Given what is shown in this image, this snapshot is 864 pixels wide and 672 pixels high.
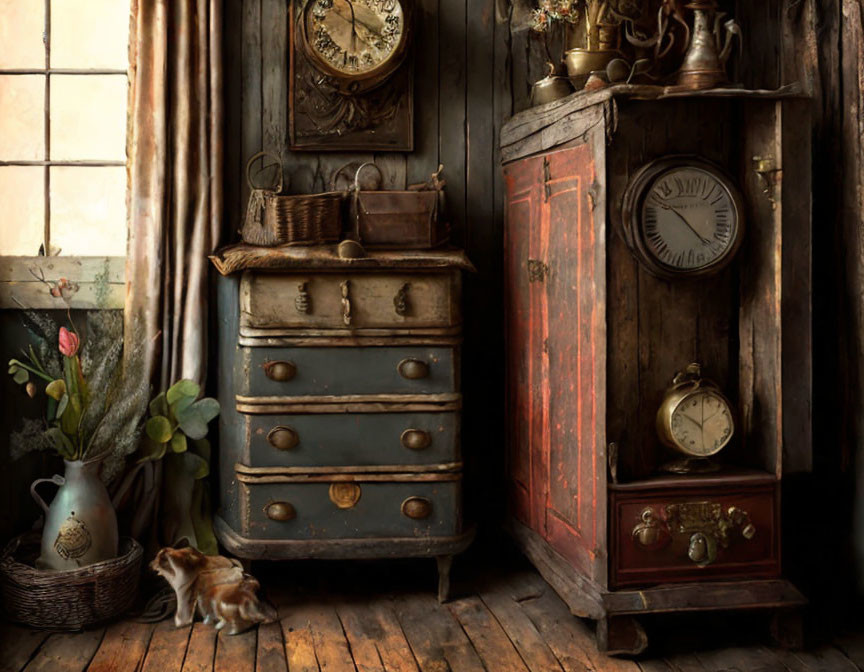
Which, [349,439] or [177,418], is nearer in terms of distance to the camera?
[349,439]

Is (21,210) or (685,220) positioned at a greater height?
(21,210)

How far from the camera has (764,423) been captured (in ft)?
9.45

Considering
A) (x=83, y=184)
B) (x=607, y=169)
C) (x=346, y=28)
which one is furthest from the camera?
(x=83, y=184)

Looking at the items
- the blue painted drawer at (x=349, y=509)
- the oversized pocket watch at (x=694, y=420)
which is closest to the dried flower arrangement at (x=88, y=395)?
the blue painted drawer at (x=349, y=509)

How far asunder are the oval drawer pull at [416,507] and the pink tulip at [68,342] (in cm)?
122

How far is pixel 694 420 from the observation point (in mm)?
2797

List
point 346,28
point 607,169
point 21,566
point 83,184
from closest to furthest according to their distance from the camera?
point 607,169 → point 21,566 → point 346,28 → point 83,184

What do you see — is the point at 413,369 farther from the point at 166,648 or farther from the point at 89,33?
the point at 89,33

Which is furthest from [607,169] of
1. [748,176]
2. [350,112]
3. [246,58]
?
[246,58]

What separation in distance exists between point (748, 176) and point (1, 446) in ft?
9.22

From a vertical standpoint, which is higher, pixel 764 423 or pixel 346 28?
pixel 346 28

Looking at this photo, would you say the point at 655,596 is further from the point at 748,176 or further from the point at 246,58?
the point at 246,58

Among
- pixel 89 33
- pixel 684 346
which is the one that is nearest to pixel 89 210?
pixel 89 33

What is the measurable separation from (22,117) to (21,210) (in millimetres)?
352
